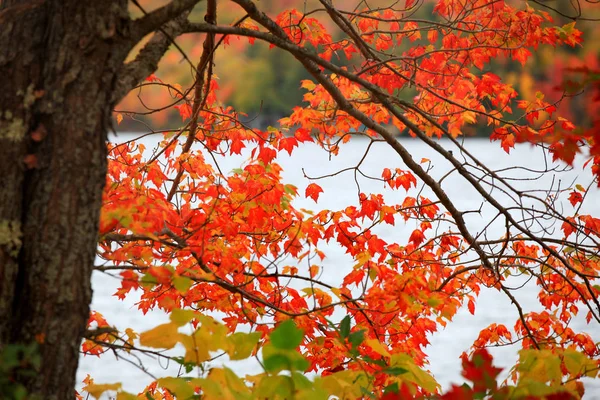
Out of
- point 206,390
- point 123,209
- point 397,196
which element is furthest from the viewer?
point 397,196

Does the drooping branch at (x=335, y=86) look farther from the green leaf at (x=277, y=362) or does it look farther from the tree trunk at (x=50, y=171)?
the green leaf at (x=277, y=362)

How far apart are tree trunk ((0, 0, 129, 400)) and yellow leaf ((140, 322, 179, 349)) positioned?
20cm

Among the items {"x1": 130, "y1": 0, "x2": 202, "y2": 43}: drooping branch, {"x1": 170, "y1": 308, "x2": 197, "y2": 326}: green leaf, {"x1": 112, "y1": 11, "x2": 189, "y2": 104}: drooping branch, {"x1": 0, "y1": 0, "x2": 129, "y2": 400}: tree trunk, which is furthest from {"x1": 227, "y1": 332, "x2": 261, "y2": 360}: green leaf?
{"x1": 130, "y1": 0, "x2": 202, "y2": 43}: drooping branch

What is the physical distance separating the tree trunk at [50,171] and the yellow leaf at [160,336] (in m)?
0.20

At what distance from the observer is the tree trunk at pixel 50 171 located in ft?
4.78

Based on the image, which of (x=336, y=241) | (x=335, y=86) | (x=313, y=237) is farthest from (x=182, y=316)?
(x=313, y=237)

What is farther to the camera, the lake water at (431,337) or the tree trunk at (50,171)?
the lake water at (431,337)

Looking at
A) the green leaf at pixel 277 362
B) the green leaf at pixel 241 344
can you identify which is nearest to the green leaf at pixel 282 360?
the green leaf at pixel 277 362

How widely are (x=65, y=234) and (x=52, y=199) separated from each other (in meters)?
0.09

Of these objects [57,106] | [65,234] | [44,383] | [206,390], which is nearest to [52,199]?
[65,234]

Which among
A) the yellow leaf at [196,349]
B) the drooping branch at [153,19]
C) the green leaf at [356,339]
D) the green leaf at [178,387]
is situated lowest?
the green leaf at [178,387]

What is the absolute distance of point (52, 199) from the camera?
147cm

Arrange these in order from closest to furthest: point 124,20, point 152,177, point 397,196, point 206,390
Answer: point 206,390 < point 124,20 < point 152,177 < point 397,196

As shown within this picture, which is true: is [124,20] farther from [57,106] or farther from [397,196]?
[397,196]
